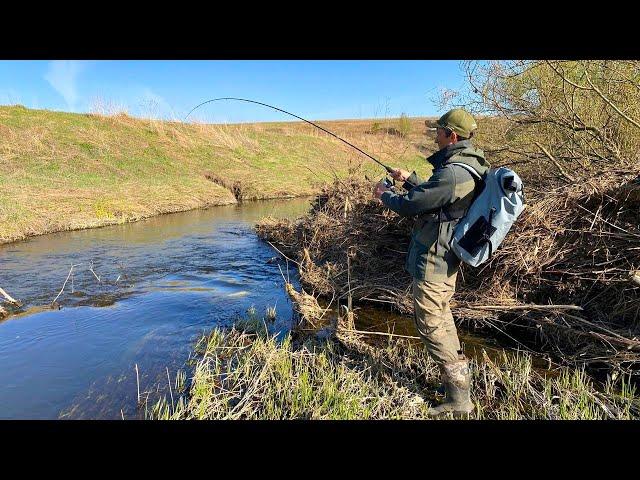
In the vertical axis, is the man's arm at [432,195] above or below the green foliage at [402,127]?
below

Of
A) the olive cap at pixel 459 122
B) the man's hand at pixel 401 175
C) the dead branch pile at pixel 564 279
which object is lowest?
the dead branch pile at pixel 564 279

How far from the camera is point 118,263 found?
35.0 feet

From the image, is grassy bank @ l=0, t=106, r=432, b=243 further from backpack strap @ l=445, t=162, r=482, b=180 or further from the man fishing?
backpack strap @ l=445, t=162, r=482, b=180

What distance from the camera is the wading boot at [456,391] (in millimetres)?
3898

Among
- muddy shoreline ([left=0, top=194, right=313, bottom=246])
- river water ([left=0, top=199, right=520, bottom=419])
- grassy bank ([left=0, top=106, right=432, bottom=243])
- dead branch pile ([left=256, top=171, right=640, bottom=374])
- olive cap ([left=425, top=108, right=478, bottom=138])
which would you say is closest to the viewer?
olive cap ([left=425, top=108, right=478, bottom=138])

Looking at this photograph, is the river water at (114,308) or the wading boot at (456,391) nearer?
the wading boot at (456,391)

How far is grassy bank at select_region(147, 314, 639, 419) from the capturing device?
154 inches

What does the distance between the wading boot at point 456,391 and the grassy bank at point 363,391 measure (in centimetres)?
12

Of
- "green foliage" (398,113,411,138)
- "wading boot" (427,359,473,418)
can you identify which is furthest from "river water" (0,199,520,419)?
"green foliage" (398,113,411,138)

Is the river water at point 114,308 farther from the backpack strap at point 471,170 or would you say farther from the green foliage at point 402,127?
the green foliage at point 402,127

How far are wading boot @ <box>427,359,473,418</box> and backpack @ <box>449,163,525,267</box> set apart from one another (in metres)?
1.04

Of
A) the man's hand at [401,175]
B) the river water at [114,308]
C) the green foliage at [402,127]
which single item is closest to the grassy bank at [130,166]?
the green foliage at [402,127]
